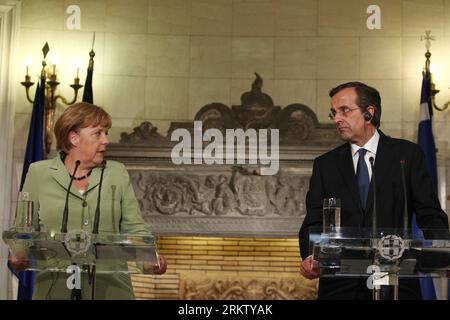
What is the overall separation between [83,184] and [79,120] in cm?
28

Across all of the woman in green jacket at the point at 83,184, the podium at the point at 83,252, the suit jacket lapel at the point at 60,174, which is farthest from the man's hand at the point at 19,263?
the suit jacket lapel at the point at 60,174

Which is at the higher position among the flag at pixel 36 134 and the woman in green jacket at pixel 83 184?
the flag at pixel 36 134

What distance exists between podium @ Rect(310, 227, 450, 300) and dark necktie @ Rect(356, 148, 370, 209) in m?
0.55

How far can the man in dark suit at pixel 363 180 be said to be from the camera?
4250 mm

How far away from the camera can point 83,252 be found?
3779mm

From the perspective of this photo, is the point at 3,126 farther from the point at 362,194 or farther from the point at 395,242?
the point at 395,242

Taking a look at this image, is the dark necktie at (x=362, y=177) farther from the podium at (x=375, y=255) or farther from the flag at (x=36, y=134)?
the flag at (x=36, y=134)

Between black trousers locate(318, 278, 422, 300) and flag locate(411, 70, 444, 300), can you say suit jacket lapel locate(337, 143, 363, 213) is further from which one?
flag locate(411, 70, 444, 300)

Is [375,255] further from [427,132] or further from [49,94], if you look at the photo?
[49,94]

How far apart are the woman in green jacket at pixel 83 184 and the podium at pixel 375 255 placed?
854 millimetres

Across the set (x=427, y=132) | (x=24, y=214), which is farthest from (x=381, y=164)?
(x=427, y=132)

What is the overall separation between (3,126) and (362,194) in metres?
4.65

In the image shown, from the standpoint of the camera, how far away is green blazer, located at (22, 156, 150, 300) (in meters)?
4.06
